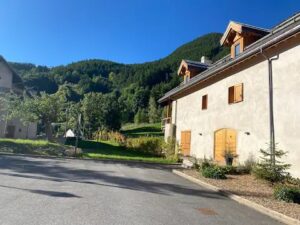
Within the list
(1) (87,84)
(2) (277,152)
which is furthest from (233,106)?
(1) (87,84)

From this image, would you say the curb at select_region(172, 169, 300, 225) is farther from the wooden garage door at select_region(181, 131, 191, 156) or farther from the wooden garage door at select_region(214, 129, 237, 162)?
the wooden garage door at select_region(181, 131, 191, 156)

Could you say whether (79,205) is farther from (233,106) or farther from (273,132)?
(233,106)

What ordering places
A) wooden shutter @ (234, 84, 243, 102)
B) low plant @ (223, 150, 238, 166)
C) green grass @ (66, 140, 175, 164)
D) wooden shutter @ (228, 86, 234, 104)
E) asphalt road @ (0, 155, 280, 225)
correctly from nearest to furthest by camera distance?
asphalt road @ (0, 155, 280, 225)
wooden shutter @ (234, 84, 243, 102)
low plant @ (223, 150, 238, 166)
wooden shutter @ (228, 86, 234, 104)
green grass @ (66, 140, 175, 164)

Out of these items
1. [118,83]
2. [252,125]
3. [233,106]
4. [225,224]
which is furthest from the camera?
[118,83]

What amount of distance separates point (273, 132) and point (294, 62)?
3.10 m

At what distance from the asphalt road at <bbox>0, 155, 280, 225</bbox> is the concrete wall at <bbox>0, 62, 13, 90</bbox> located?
3312 cm

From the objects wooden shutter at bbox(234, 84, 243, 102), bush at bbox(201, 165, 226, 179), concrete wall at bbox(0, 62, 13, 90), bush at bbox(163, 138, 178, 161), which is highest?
concrete wall at bbox(0, 62, 13, 90)

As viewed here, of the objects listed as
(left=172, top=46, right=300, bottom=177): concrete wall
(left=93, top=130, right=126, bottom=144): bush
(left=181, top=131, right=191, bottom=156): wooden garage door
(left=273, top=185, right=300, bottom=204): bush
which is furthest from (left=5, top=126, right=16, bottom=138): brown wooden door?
(left=273, top=185, right=300, bottom=204): bush

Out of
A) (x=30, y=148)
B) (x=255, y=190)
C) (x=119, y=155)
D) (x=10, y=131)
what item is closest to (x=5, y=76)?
(x=10, y=131)

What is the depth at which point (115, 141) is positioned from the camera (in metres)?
48.4

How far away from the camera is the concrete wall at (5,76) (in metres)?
42.5

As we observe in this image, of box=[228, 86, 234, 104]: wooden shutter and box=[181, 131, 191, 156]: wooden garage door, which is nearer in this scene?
box=[228, 86, 234, 104]: wooden shutter

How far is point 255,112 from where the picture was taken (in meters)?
16.9

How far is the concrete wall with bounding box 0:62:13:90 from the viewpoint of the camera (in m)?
42.5
